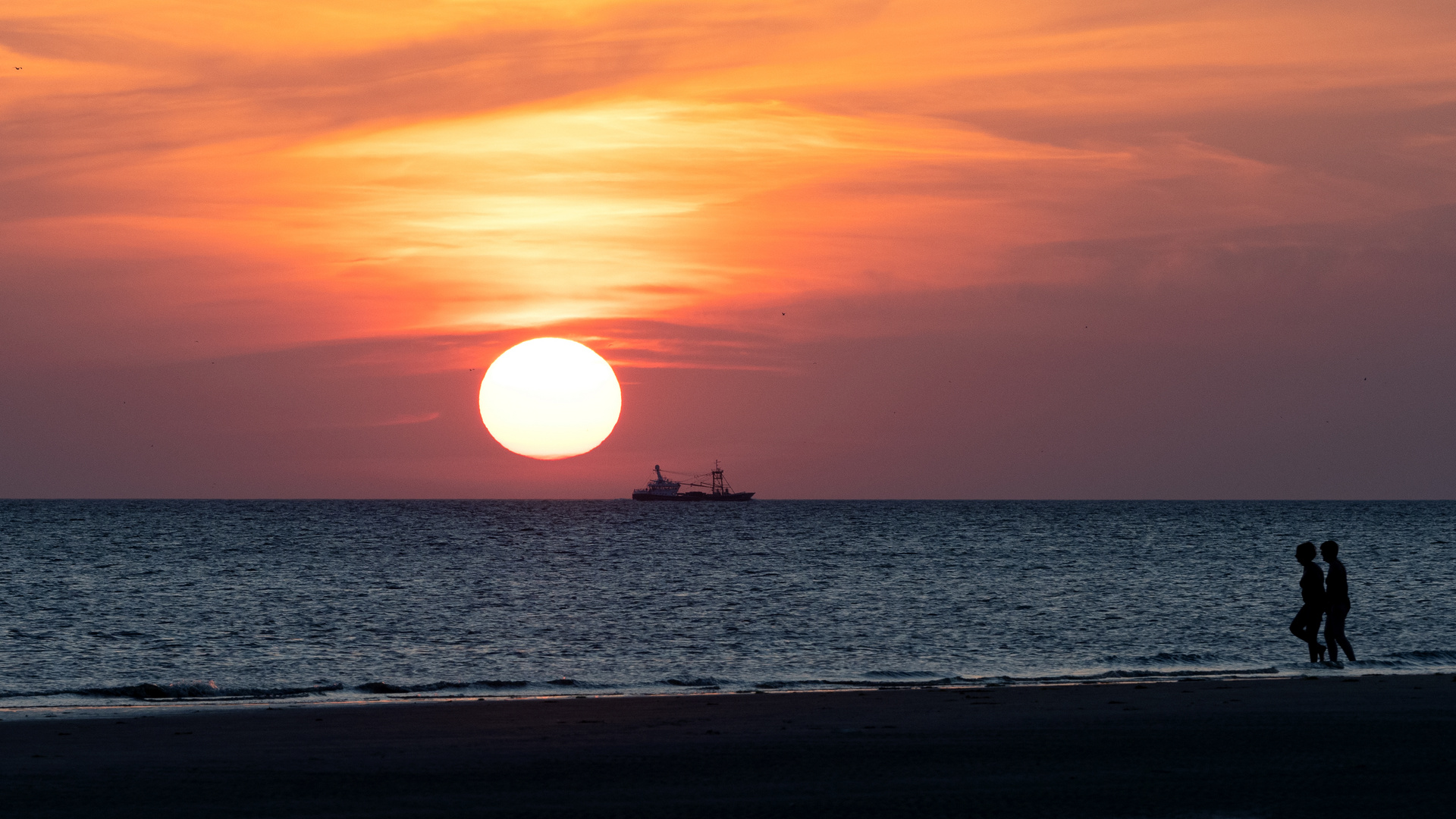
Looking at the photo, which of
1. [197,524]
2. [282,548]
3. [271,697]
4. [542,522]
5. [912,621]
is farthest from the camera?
[542,522]

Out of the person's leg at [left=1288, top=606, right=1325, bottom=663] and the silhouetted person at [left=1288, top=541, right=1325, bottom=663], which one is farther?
the person's leg at [left=1288, top=606, right=1325, bottom=663]

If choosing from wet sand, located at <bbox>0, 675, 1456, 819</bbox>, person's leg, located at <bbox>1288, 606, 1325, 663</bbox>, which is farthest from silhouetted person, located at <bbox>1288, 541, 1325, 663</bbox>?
wet sand, located at <bbox>0, 675, 1456, 819</bbox>

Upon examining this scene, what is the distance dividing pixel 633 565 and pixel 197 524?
300 feet

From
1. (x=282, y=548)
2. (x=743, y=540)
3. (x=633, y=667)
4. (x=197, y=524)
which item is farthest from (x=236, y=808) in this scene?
(x=197, y=524)

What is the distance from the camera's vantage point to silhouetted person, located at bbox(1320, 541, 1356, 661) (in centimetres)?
2267

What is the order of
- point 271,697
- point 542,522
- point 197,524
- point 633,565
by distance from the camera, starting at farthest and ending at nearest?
point 542,522 → point 197,524 → point 633,565 → point 271,697

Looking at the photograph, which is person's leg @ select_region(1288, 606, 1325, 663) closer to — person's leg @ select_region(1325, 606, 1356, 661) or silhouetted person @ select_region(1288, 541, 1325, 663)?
silhouetted person @ select_region(1288, 541, 1325, 663)

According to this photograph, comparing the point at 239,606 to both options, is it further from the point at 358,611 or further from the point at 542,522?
the point at 542,522

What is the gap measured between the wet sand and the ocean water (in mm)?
4010

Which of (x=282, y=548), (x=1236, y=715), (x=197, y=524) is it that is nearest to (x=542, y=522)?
(x=197, y=524)

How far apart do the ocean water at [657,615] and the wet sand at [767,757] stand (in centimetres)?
401

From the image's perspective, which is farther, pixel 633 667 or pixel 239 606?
pixel 239 606

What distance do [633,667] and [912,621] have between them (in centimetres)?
1580

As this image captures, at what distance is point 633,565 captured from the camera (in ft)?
253
